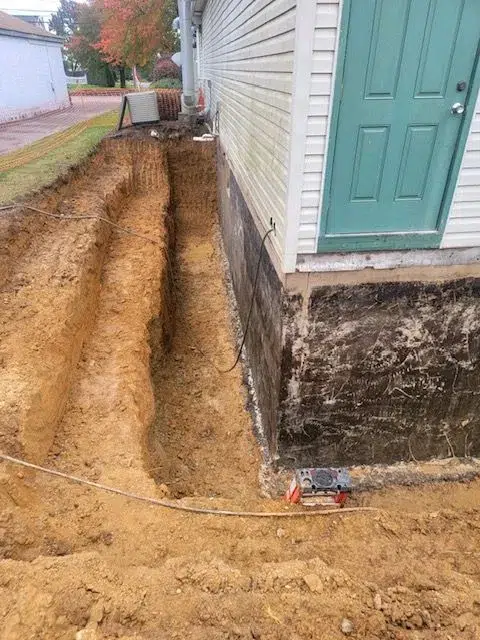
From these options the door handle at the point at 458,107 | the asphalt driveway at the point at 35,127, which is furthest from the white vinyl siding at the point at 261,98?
the asphalt driveway at the point at 35,127

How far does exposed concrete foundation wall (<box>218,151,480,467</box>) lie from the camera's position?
4434 mm

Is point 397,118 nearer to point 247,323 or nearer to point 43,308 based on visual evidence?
point 247,323

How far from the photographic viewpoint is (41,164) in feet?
35.8

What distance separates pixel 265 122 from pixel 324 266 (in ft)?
6.45

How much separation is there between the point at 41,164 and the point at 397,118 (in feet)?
31.7

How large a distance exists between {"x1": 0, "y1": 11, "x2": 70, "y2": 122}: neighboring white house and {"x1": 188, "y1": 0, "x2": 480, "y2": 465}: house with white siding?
2188 centimetres

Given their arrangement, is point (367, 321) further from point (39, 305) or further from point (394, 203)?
point (39, 305)

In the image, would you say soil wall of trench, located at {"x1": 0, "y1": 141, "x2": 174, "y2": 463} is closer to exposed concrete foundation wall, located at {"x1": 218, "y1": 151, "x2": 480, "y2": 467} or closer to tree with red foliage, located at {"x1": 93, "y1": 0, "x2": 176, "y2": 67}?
exposed concrete foundation wall, located at {"x1": 218, "y1": 151, "x2": 480, "y2": 467}

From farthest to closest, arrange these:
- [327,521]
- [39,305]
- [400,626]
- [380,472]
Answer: [39,305] → [380,472] → [327,521] → [400,626]

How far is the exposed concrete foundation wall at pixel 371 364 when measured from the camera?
4.43 meters

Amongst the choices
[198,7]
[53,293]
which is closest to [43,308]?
[53,293]

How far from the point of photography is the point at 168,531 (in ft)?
12.8

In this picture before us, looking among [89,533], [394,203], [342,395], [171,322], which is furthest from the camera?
[171,322]

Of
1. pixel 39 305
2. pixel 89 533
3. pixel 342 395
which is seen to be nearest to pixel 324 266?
pixel 342 395
